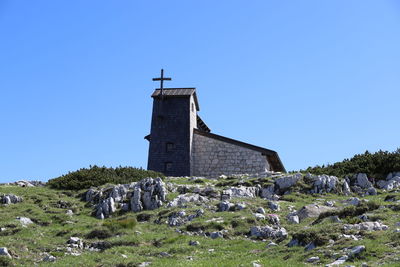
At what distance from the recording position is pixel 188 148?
5491 centimetres

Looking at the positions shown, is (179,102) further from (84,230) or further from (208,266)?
(208,266)

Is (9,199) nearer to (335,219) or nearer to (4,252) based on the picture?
(4,252)

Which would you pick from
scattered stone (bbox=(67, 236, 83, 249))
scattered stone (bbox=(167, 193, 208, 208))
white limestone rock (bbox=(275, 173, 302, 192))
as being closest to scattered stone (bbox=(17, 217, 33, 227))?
scattered stone (bbox=(67, 236, 83, 249))

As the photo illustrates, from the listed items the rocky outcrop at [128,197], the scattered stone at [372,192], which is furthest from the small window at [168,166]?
the scattered stone at [372,192]

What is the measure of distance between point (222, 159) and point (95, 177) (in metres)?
19.1

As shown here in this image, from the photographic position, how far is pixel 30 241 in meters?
22.3

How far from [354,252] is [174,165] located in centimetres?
4022

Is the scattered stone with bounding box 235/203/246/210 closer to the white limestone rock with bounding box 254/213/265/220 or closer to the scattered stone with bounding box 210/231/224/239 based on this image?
the white limestone rock with bounding box 254/213/265/220

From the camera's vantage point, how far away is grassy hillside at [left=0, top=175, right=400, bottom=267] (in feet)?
55.0

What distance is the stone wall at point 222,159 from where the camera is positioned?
52.8m

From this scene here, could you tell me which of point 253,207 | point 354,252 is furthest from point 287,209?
point 354,252

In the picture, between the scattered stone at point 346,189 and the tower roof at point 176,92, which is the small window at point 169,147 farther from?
the scattered stone at point 346,189

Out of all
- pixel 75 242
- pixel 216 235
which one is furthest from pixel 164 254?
pixel 75 242

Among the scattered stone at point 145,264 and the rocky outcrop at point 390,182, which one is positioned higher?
the rocky outcrop at point 390,182
